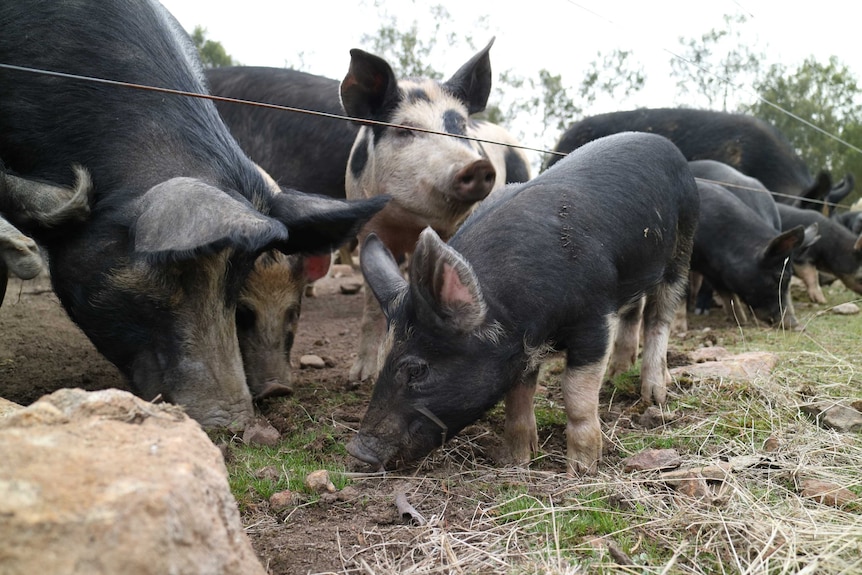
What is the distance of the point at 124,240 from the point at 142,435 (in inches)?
68.8

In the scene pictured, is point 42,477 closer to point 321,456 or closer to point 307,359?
point 321,456

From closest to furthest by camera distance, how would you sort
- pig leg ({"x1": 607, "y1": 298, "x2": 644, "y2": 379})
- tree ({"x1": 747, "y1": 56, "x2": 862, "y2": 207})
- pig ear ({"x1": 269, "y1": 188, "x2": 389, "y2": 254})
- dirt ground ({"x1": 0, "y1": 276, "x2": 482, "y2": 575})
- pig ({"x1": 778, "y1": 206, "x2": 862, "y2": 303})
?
1. dirt ground ({"x1": 0, "y1": 276, "x2": 482, "y2": 575})
2. pig ear ({"x1": 269, "y1": 188, "x2": 389, "y2": 254})
3. pig leg ({"x1": 607, "y1": 298, "x2": 644, "y2": 379})
4. pig ({"x1": 778, "y1": 206, "x2": 862, "y2": 303})
5. tree ({"x1": 747, "y1": 56, "x2": 862, "y2": 207})

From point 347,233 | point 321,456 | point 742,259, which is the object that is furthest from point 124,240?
point 742,259

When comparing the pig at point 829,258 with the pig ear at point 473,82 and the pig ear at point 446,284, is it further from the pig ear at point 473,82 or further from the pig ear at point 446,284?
the pig ear at point 446,284

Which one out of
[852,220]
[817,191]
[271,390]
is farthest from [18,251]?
[852,220]

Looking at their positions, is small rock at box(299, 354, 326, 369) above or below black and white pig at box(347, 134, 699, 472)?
below

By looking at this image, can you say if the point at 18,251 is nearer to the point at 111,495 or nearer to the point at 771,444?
the point at 111,495

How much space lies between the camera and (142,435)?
1854 mm

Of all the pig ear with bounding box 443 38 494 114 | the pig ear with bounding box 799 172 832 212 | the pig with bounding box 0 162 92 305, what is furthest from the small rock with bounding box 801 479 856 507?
the pig ear with bounding box 799 172 832 212

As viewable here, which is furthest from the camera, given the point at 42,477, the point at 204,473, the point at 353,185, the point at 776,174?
the point at 776,174

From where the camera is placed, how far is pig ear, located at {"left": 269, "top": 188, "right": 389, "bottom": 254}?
3.78 meters

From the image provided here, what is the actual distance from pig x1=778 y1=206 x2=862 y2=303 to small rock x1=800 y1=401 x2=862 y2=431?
6423mm

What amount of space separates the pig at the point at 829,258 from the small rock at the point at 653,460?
747cm

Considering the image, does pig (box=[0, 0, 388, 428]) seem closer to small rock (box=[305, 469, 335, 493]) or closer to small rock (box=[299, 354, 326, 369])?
small rock (box=[305, 469, 335, 493])
